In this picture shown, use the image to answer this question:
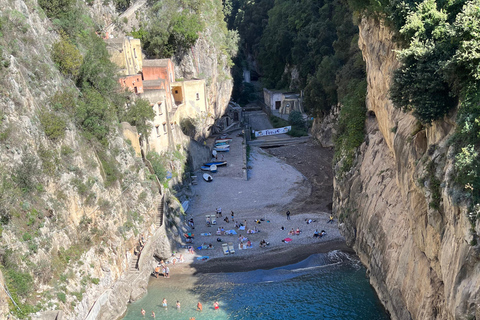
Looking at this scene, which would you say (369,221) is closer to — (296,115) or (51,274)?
(51,274)

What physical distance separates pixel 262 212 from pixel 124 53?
18.6 m

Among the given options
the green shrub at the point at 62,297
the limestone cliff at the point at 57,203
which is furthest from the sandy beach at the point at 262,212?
the green shrub at the point at 62,297

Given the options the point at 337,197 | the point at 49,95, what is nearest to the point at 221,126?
the point at 337,197

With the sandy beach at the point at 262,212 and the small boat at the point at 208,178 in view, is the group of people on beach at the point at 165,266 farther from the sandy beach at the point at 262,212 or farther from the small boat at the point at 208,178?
the small boat at the point at 208,178

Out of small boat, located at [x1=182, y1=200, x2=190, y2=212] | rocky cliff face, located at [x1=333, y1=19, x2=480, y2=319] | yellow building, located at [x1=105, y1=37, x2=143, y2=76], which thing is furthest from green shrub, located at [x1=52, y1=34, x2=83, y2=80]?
rocky cliff face, located at [x1=333, y1=19, x2=480, y2=319]

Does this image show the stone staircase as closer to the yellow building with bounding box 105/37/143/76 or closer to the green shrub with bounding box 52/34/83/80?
the green shrub with bounding box 52/34/83/80

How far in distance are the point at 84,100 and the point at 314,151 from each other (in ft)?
107

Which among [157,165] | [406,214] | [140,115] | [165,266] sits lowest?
[165,266]

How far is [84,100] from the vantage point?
29141mm

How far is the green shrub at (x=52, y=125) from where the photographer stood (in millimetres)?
23609

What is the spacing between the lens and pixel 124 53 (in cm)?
4041

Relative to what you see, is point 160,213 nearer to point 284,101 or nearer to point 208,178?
point 208,178

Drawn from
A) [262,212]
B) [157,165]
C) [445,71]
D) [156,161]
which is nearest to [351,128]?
[262,212]

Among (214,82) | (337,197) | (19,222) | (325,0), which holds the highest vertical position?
(325,0)
